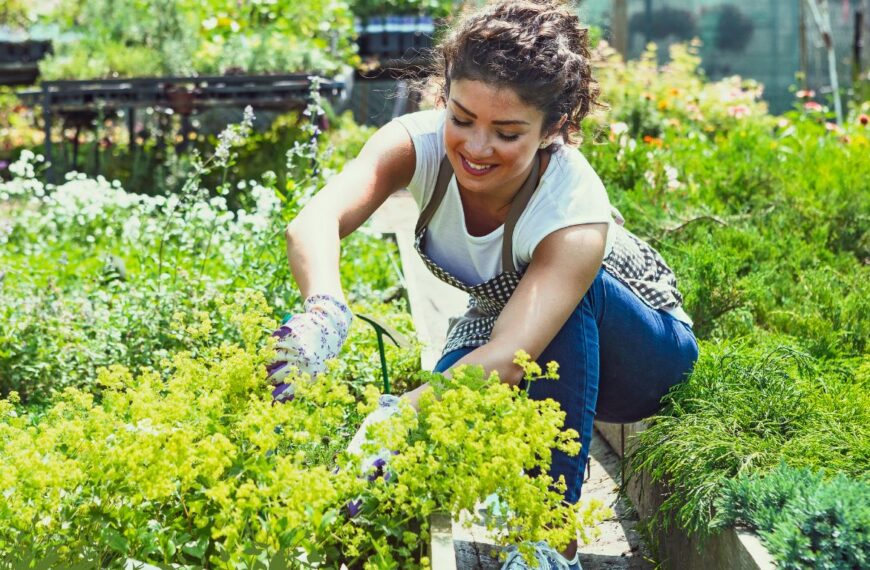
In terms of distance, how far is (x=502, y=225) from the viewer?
7.80 feet

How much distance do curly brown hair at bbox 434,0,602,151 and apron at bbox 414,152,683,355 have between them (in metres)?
0.17

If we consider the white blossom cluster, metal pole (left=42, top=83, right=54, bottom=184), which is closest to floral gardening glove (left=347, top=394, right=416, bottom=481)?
the white blossom cluster

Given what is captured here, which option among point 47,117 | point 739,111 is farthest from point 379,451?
point 739,111

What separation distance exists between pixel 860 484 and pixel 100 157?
6070 millimetres

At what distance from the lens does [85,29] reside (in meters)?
7.49

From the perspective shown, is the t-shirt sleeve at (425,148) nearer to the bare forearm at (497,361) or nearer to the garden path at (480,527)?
the garden path at (480,527)

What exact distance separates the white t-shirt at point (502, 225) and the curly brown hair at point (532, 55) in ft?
0.32

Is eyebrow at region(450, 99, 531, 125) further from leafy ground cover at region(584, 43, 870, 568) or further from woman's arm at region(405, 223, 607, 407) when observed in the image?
leafy ground cover at region(584, 43, 870, 568)

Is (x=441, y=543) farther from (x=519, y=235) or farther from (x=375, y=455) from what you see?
(x=519, y=235)

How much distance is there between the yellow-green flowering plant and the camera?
161cm

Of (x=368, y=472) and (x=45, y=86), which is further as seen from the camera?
(x=45, y=86)

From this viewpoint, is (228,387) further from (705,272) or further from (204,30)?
(204,30)

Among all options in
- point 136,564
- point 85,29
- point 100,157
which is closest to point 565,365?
point 136,564

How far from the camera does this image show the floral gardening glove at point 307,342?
1.91m
